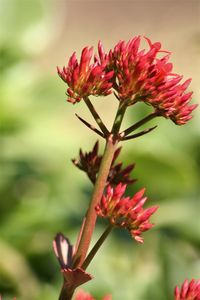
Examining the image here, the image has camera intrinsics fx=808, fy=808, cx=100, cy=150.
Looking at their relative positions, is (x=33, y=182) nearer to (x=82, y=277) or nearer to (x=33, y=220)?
(x=33, y=220)

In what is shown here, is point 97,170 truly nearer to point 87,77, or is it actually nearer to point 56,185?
point 87,77

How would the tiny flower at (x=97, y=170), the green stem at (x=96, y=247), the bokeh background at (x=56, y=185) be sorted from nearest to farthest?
the green stem at (x=96, y=247), the tiny flower at (x=97, y=170), the bokeh background at (x=56, y=185)

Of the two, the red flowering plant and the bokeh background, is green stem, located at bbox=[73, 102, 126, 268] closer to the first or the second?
the red flowering plant

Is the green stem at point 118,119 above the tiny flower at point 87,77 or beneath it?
beneath

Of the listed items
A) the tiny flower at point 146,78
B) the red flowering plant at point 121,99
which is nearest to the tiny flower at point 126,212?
the red flowering plant at point 121,99

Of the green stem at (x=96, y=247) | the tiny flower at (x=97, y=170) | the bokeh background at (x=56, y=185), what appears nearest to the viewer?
the green stem at (x=96, y=247)

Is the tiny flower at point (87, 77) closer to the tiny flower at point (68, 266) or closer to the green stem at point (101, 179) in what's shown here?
the green stem at point (101, 179)

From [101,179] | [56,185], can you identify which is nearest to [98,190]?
[101,179]
